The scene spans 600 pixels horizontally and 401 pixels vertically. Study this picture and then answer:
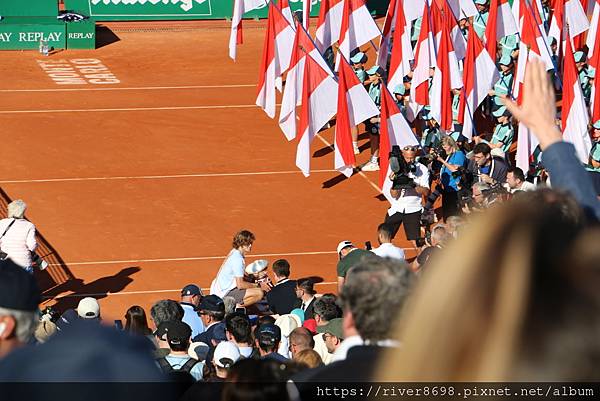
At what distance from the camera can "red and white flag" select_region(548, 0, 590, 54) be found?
21.6 m

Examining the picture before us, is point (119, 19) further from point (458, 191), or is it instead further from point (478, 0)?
point (458, 191)

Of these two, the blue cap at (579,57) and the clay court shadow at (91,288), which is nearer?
the clay court shadow at (91,288)

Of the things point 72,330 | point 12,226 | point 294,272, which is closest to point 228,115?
point 294,272

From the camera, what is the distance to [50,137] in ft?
70.8

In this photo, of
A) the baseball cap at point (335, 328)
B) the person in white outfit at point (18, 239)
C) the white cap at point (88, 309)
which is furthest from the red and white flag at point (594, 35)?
the white cap at point (88, 309)

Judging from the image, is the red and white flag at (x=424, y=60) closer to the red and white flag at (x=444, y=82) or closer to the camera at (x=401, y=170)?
the red and white flag at (x=444, y=82)

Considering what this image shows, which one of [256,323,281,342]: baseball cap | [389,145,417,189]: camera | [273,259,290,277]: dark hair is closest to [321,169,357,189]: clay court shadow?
[389,145,417,189]: camera

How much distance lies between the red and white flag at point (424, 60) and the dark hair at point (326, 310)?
9.45 metres

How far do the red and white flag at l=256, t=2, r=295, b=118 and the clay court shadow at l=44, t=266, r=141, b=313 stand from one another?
5177 millimetres

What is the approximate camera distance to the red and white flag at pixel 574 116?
16062 millimetres

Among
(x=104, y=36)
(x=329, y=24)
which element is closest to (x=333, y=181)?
(x=329, y=24)

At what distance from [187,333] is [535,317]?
6.83 m

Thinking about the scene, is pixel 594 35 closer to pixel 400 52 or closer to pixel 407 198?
pixel 400 52

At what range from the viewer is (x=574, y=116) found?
16219 millimetres
